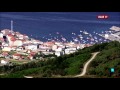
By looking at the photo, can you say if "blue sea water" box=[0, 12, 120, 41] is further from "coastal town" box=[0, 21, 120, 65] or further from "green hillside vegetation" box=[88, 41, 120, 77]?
"green hillside vegetation" box=[88, 41, 120, 77]

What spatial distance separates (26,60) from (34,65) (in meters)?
0.16

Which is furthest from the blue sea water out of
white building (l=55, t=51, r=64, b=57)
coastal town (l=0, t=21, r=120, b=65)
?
white building (l=55, t=51, r=64, b=57)

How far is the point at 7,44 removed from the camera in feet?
16.7

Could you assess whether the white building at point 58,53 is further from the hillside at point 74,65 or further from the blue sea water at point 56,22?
the blue sea water at point 56,22

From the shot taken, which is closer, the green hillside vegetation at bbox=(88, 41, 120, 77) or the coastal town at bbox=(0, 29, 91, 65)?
the green hillside vegetation at bbox=(88, 41, 120, 77)

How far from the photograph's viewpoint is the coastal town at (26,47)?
507 centimetres

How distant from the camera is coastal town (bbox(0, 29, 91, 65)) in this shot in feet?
16.6

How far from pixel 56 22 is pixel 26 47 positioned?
2.15 ft

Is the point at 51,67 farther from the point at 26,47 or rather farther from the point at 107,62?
the point at 107,62

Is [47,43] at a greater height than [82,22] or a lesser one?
lesser

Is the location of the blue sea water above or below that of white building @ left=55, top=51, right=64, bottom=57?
above

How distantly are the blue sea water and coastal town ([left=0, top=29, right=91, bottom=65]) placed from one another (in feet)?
0.42
